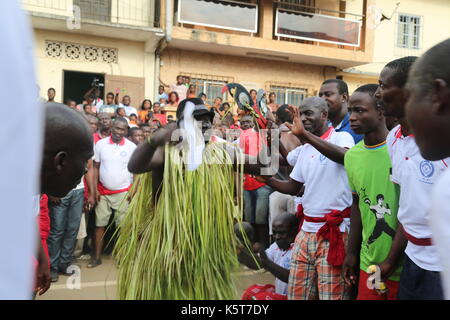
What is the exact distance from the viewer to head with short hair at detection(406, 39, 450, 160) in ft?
3.68

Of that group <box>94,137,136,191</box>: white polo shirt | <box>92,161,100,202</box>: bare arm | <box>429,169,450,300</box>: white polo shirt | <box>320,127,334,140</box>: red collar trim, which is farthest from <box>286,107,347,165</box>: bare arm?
<box>92,161,100,202</box>: bare arm

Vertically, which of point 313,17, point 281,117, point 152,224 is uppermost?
point 313,17

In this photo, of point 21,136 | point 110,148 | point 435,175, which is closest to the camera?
point 21,136

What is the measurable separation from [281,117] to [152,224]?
3.27m

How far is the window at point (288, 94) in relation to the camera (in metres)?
13.5

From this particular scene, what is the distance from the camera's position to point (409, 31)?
15.5 m

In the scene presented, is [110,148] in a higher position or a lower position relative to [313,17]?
lower

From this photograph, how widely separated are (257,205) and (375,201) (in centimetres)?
242

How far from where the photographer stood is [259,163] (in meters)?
2.76

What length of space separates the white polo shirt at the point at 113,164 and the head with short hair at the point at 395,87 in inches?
140

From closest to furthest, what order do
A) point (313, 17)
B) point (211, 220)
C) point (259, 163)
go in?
point (211, 220)
point (259, 163)
point (313, 17)
